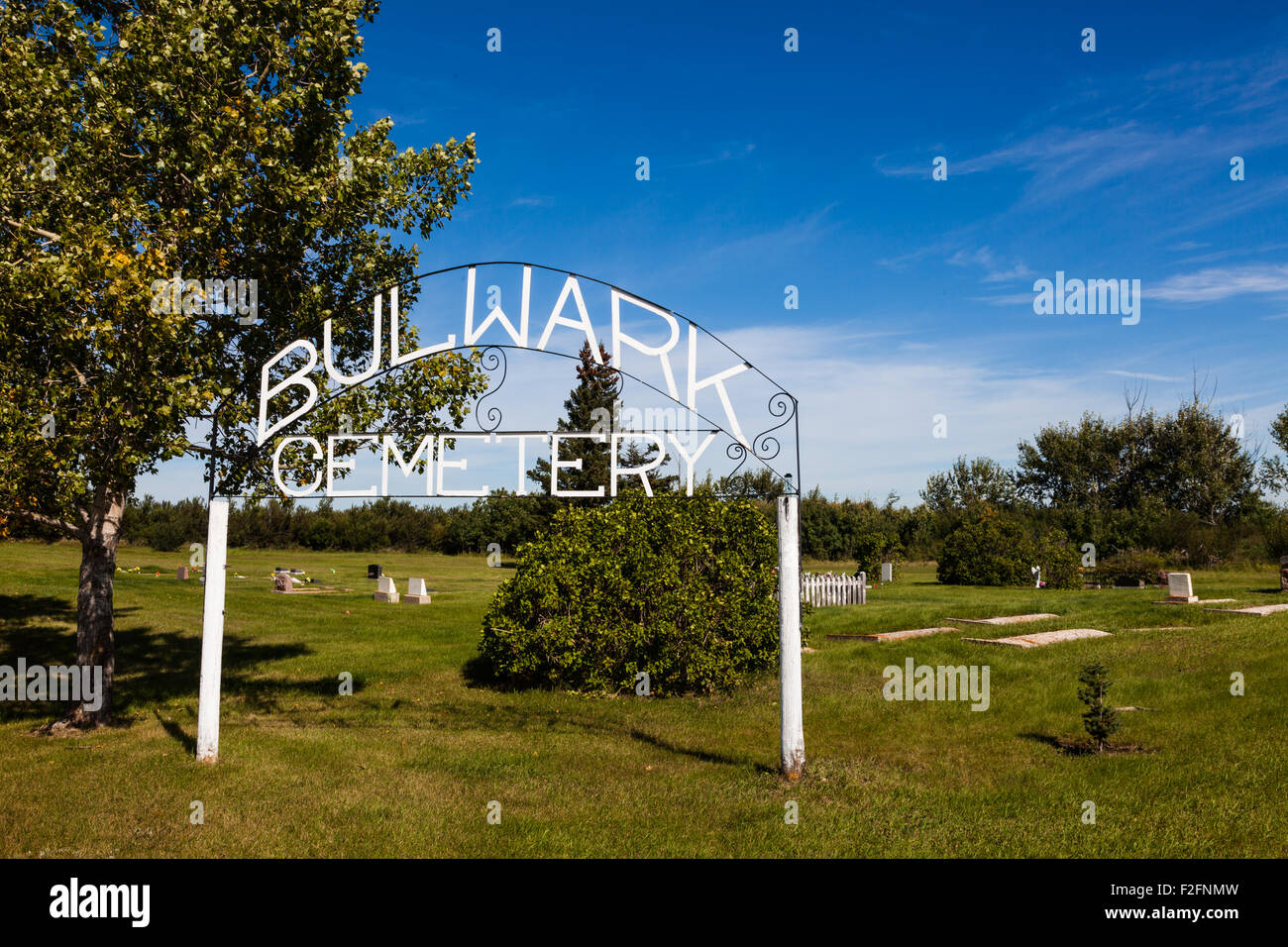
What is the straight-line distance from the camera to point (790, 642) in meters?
7.52

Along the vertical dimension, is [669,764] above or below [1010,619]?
below

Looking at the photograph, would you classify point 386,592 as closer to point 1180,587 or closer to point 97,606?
point 97,606

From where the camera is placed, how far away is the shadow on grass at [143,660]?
11648mm

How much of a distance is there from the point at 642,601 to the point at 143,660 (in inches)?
388

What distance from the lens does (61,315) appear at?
849 centimetres

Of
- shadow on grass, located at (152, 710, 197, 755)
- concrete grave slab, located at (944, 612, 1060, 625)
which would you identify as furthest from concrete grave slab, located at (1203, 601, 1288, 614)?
→ shadow on grass, located at (152, 710, 197, 755)

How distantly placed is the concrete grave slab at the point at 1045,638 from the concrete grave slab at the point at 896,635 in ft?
3.94

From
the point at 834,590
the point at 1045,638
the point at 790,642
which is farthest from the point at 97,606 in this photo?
the point at 834,590

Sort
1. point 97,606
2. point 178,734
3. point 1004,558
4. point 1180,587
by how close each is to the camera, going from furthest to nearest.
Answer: point 1004,558, point 1180,587, point 97,606, point 178,734
